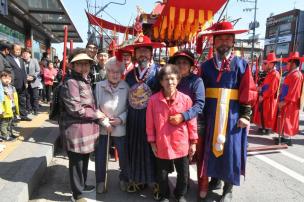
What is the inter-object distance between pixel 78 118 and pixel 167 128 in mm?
882

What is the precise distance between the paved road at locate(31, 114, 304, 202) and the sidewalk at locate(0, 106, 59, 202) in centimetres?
18

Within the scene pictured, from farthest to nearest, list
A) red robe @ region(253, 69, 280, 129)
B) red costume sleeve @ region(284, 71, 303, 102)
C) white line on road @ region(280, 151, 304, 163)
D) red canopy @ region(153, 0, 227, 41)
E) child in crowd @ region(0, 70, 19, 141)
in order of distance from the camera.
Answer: red robe @ region(253, 69, 280, 129) < red costume sleeve @ region(284, 71, 303, 102) < white line on road @ region(280, 151, 304, 163) < child in crowd @ region(0, 70, 19, 141) < red canopy @ region(153, 0, 227, 41)

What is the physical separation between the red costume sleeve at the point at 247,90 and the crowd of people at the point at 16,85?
3243 mm

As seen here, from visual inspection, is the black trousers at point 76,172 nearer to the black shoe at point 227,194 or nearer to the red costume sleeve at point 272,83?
the black shoe at point 227,194

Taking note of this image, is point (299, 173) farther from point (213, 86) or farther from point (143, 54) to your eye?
point (143, 54)

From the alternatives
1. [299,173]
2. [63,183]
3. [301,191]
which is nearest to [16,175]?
[63,183]

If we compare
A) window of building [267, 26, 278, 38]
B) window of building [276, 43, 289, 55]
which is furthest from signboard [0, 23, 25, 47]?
window of building [267, 26, 278, 38]

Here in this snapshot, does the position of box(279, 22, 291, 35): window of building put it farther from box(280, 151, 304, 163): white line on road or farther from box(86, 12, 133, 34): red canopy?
box(86, 12, 133, 34): red canopy

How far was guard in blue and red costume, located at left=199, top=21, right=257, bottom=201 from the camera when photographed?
2881 mm

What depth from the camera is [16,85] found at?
5.68 meters

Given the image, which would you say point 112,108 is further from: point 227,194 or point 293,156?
point 293,156

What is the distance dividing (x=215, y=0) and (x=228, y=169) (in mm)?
1990

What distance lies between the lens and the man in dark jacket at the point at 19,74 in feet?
18.4

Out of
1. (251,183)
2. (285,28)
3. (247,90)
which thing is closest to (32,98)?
(251,183)
